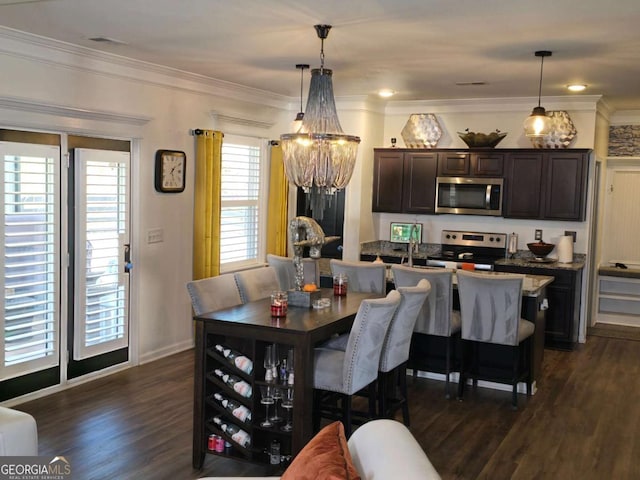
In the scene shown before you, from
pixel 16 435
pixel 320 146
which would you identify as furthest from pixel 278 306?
pixel 16 435

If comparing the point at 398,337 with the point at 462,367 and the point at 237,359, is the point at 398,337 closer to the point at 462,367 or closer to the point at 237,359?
the point at 237,359

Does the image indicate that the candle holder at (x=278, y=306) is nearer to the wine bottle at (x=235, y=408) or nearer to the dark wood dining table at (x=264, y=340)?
the dark wood dining table at (x=264, y=340)

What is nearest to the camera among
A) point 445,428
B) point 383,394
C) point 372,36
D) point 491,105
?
point 383,394

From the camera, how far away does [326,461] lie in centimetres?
208

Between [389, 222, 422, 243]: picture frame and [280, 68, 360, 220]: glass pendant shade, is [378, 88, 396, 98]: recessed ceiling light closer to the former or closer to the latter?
[389, 222, 422, 243]: picture frame

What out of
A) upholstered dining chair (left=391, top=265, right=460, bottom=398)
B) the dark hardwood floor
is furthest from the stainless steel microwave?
upholstered dining chair (left=391, top=265, right=460, bottom=398)

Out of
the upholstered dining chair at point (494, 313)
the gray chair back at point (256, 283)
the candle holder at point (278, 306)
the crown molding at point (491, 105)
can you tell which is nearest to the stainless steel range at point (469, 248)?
the crown molding at point (491, 105)

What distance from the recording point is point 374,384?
4.30m

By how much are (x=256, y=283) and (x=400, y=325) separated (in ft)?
3.87

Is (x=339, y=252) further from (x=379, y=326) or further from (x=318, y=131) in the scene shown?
(x=379, y=326)

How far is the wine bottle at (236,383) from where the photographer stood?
385 centimetres

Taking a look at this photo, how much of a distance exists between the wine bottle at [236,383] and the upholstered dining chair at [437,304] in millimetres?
1904

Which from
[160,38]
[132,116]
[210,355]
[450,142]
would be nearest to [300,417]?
[210,355]

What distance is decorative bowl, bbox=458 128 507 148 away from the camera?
7.55 m
